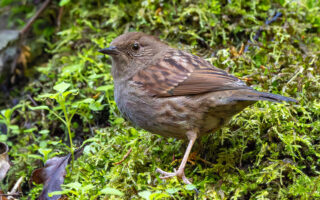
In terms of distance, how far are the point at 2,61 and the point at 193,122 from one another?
375 cm

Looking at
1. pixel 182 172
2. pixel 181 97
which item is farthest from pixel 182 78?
pixel 182 172

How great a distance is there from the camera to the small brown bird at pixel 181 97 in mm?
3441

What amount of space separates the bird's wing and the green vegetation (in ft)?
1.86

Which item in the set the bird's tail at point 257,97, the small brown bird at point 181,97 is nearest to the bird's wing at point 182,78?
the small brown bird at point 181,97

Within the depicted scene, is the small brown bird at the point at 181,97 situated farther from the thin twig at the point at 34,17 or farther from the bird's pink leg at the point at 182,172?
the thin twig at the point at 34,17

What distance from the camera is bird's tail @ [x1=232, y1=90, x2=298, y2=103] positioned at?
3100 mm

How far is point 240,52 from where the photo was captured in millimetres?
4723

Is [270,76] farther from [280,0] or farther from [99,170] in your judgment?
[99,170]

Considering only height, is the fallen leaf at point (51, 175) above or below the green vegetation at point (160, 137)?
below

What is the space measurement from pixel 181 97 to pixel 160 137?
0.73 metres

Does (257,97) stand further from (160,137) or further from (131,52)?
(131,52)

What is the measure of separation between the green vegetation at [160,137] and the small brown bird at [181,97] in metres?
0.34

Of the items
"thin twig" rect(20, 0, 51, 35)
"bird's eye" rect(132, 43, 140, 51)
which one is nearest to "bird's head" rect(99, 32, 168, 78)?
"bird's eye" rect(132, 43, 140, 51)

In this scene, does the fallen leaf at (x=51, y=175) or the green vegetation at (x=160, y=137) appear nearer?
the green vegetation at (x=160, y=137)
